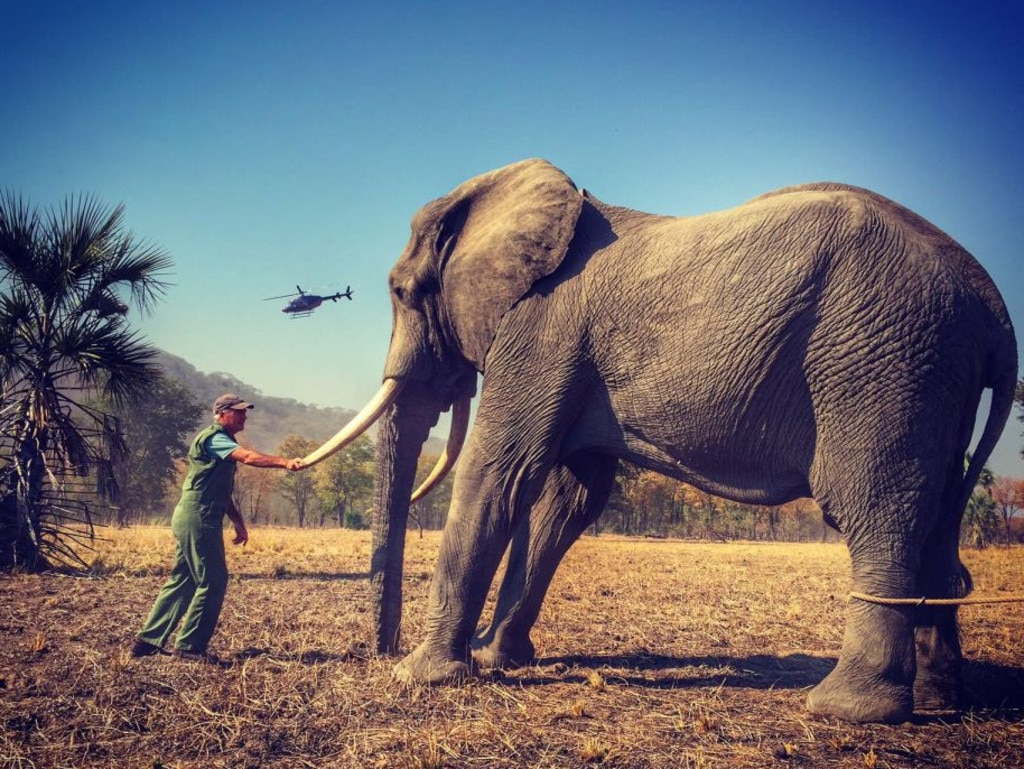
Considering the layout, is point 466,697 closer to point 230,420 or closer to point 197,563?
point 197,563

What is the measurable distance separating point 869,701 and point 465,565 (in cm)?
254

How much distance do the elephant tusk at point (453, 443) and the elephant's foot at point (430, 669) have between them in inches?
65.1

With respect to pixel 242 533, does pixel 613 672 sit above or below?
below

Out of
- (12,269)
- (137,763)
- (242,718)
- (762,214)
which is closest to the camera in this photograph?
(137,763)

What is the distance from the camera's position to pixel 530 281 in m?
5.03

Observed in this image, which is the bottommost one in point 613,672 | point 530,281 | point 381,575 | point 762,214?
point 613,672

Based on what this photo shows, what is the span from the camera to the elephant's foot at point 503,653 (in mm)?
5461

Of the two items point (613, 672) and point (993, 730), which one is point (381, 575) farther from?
point (993, 730)

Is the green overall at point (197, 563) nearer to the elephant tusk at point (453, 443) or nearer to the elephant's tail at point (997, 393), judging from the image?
the elephant tusk at point (453, 443)

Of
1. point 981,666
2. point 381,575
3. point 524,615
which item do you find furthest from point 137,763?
point 981,666

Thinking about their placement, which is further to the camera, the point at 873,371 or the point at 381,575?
the point at 381,575

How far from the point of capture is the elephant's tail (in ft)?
14.0

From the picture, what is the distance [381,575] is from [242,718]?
76.5 inches

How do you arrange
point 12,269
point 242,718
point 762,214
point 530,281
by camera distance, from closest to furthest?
point 242,718 → point 762,214 → point 530,281 → point 12,269
